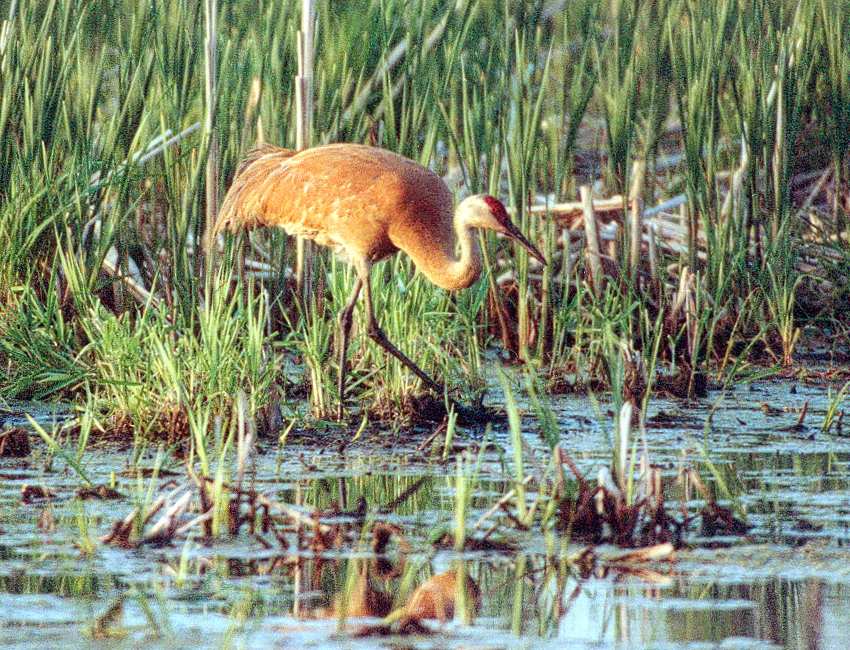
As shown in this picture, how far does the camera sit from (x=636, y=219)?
8.38 metres

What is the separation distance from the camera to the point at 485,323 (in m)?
8.11

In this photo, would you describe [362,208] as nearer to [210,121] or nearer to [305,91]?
[305,91]

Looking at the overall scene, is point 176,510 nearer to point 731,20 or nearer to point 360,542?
point 360,542

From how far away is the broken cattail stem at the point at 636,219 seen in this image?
27.1 feet

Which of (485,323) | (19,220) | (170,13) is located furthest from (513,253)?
(19,220)

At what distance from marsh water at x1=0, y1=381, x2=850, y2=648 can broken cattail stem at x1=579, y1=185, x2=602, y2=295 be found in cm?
241

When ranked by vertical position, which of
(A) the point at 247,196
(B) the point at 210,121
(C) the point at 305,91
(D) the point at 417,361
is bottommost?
(D) the point at 417,361

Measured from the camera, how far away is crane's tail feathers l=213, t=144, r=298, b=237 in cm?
746

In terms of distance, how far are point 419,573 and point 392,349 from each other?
260cm

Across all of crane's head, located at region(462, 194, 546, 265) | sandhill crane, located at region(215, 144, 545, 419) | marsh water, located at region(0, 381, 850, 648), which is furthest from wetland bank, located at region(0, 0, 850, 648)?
crane's head, located at region(462, 194, 546, 265)

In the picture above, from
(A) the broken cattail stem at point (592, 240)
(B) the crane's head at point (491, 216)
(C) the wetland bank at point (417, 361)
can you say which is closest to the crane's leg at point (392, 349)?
(C) the wetland bank at point (417, 361)

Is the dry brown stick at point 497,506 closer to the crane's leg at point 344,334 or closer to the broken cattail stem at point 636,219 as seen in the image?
the crane's leg at point 344,334

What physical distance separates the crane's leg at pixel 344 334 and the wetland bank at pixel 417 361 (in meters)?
0.08

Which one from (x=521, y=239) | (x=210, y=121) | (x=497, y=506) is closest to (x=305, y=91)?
(x=210, y=121)
